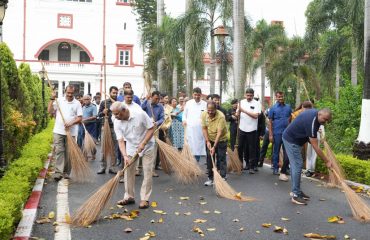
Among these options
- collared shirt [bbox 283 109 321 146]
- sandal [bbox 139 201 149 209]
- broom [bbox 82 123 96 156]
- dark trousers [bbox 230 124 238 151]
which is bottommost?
sandal [bbox 139 201 149 209]

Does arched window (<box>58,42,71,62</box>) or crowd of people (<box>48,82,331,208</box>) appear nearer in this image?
crowd of people (<box>48,82,331,208</box>)

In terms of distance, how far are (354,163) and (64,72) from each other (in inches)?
1488

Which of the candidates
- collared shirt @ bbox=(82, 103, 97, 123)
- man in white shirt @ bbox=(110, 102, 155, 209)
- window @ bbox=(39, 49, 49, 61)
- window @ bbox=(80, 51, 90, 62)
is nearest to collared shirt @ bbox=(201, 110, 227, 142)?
man in white shirt @ bbox=(110, 102, 155, 209)

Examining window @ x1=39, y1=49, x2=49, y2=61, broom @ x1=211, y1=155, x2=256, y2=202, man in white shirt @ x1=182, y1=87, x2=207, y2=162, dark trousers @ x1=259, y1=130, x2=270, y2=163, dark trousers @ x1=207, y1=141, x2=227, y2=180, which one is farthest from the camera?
window @ x1=39, y1=49, x2=49, y2=61

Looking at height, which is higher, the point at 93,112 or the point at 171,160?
the point at 93,112

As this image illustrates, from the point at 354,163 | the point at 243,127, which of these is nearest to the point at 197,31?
the point at 243,127

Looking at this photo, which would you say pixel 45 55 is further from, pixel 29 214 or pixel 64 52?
pixel 29 214

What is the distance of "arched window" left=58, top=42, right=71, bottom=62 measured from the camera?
46875mm

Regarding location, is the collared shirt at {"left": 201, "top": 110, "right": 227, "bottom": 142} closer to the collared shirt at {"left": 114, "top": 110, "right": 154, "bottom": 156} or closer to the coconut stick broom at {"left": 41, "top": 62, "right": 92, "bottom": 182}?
the collared shirt at {"left": 114, "top": 110, "right": 154, "bottom": 156}

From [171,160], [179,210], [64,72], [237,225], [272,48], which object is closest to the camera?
[237,225]

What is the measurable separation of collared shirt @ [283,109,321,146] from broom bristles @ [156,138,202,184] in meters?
1.87

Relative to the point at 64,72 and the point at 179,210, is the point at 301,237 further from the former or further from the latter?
the point at 64,72

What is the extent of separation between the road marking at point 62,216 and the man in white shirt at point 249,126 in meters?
3.87

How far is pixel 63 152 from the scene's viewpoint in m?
9.11
